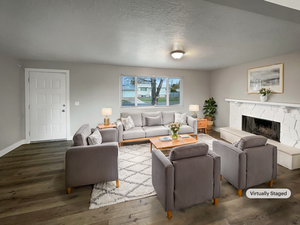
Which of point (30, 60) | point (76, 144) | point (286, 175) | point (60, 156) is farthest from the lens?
point (30, 60)

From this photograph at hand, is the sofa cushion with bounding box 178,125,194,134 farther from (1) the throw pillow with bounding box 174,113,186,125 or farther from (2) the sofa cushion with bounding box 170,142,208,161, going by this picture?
(2) the sofa cushion with bounding box 170,142,208,161

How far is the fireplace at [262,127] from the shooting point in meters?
3.90

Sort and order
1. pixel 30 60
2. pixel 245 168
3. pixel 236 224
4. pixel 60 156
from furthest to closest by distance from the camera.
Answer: pixel 30 60 → pixel 60 156 → pixel 245 168 → pixel 236 224

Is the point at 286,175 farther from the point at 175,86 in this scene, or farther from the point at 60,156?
the point at 60,156

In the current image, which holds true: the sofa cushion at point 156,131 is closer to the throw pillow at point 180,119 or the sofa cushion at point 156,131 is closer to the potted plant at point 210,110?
the throw pillow at point 180,119

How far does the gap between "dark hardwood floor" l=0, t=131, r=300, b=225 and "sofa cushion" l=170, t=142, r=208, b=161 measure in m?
0.71

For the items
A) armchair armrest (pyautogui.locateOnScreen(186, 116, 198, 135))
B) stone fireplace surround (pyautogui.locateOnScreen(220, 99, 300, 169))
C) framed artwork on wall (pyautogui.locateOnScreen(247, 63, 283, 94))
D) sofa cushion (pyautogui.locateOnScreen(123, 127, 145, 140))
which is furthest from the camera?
armchair armrest (pyautogui.locateOnScreen(186, 116, 198, 135))

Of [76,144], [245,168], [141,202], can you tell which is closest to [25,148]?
[76,144]

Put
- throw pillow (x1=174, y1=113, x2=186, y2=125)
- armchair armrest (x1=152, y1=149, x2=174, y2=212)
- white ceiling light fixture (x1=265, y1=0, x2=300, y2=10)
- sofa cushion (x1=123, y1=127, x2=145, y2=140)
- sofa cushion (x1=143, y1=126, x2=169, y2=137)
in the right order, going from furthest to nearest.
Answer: throw pillow (x1=174, y1=113, x2=186, y2=125) → sofa cushion (x1=143, y1=126, x2=169, y2=137) → sofa cushion (x1=123, y1=127, x2=145, y2=140) → armchair armrest (x1=152, y1=149, x2=174, y2=212) → white ceiling light fixture (x1=265, y1=0, x2=300, y2=10)

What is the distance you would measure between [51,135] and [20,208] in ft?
10.3

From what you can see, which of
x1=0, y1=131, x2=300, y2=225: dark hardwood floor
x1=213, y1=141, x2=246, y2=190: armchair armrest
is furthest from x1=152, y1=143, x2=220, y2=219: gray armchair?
x1=213, y1=141, x2=246, y2=190: armchair armrest

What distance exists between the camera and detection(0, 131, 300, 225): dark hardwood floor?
1.74 m

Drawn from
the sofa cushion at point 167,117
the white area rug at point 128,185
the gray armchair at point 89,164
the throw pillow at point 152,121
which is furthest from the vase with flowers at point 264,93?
the gray armchair at point 89,164

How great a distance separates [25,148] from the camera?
13.4 feet
